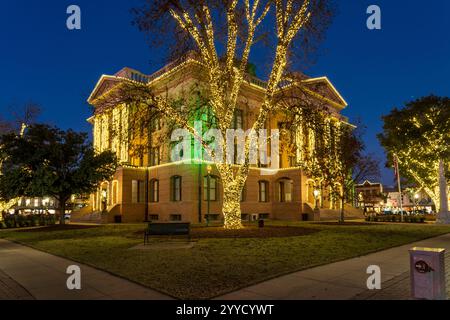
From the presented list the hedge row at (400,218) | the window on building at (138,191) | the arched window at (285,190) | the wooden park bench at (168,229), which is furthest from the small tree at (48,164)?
the hedge row at (400,218)

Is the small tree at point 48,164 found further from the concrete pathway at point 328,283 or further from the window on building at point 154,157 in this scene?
the concrete pathway at point 328,283

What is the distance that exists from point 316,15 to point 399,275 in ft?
50.4

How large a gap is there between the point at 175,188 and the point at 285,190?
14193 millimetres

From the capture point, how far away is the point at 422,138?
40.2m

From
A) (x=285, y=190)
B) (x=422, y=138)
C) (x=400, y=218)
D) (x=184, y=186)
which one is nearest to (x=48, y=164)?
(x=184, y=186)

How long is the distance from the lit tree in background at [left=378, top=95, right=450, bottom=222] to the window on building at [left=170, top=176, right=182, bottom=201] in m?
23.9

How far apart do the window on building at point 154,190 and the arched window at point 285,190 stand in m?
14.4

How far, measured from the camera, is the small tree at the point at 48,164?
2686 centimetres

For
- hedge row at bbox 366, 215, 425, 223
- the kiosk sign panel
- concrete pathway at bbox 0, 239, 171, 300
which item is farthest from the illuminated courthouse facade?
the kiosk sign panel

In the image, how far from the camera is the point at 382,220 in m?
38.8

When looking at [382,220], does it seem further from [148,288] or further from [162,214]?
[148,288]

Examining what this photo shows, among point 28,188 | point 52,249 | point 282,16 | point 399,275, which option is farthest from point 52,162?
point 399,275

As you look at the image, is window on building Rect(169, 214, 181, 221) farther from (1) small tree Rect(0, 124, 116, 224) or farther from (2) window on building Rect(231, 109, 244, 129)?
(2) window on building Rect(231, 109, 244, 129)

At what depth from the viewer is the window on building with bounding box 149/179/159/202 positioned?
3913cm
